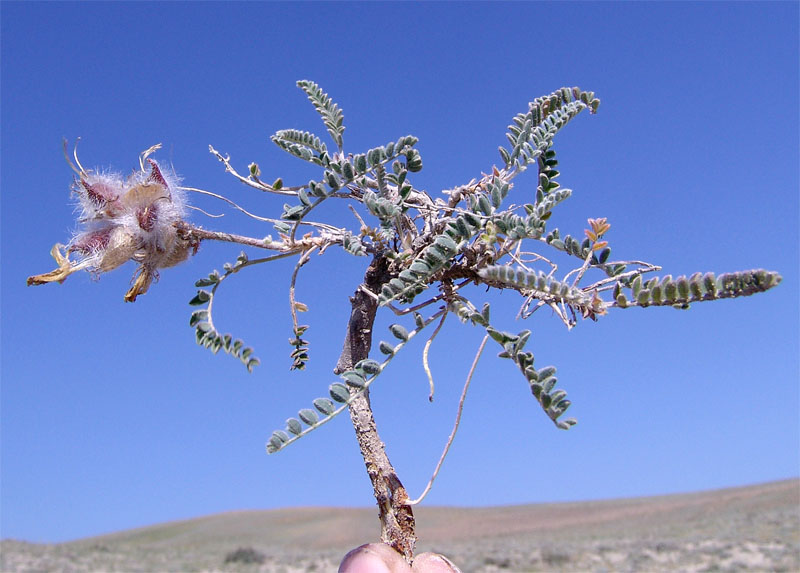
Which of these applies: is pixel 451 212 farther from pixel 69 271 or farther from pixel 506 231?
pixel 69 271

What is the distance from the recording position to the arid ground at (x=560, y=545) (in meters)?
19.3

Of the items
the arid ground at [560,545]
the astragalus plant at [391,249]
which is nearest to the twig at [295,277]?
the astragalus plant at [391,249]

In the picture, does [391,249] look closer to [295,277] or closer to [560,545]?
[295,277]

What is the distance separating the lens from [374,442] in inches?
67.6

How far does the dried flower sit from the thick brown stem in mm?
552

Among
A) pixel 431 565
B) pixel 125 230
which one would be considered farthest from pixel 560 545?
pixel 125 230

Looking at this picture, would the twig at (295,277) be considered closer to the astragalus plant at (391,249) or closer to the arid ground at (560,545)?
the astragalus plant at (391,249)

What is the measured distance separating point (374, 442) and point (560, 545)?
87.8ft

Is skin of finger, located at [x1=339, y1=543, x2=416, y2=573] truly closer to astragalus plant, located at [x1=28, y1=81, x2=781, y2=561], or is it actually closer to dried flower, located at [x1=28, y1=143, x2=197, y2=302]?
astragalus plant, located at [x1=28, y1=81, x2=781, y2=561]

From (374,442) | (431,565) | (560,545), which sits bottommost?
(560,545)

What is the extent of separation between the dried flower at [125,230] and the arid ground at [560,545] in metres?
10.0

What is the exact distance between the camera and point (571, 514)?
179 ft

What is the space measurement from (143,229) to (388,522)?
1.05 m

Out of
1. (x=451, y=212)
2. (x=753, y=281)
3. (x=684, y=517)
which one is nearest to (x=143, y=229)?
(x=451, y=212)
